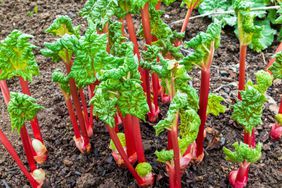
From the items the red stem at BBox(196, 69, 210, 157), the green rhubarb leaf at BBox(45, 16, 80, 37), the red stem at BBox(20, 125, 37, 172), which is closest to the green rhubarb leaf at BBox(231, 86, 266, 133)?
the red stem at BBox(196, 69, 210, 157)

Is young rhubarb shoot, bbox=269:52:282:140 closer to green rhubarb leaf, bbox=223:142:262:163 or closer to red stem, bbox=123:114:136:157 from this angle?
green rhubarb leaf, bbox=223:142:262:163

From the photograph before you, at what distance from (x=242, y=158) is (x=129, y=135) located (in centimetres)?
45

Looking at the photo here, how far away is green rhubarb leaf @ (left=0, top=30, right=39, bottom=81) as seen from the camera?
1765 mm

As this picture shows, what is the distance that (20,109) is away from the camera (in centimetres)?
174

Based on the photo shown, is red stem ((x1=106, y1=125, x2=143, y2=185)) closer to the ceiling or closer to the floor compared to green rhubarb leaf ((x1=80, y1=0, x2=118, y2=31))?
closer to the floor

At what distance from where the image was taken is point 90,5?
2.05 metres

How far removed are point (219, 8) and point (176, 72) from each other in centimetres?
151

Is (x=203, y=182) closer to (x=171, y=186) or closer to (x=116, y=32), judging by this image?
(x=171, y=186)

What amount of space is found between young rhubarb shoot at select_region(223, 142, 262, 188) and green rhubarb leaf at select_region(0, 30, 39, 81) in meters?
0.82

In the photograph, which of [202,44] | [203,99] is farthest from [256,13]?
[202,44]

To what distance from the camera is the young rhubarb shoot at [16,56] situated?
176 centimetres

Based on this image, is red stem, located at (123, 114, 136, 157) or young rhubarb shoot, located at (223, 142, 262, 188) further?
red stem, located at (123, 114, 136, 157)

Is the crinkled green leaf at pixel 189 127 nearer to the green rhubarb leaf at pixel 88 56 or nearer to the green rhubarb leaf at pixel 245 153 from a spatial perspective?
the green rhubarb leaf at pixel 245 153

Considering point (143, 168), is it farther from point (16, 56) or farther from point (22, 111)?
point (16, 56)
